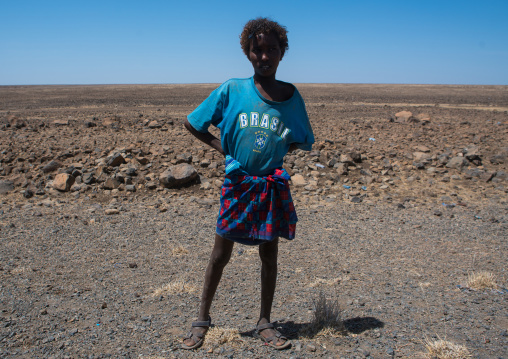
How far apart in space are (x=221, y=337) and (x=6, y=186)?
17.2 feet

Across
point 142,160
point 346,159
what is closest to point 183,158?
point 142,160

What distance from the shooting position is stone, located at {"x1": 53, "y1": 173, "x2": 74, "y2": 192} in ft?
20.6

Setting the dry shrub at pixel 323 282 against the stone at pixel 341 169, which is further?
the stone at pixel 341 169

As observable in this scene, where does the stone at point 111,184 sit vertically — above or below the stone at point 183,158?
below

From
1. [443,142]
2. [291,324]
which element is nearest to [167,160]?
[291,324]

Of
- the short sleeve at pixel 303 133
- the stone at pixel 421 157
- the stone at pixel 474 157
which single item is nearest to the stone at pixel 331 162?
the stone at pixel 421 157

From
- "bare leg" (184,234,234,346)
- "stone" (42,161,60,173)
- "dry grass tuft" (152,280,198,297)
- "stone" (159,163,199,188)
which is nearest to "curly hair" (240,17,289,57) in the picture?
"bare leg" (184,234,234,346)

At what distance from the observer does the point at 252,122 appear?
2.30m

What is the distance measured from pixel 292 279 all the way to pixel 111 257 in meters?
1.76

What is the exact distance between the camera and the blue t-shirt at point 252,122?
7.59 feet

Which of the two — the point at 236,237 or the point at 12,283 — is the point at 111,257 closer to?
the point at 12,283

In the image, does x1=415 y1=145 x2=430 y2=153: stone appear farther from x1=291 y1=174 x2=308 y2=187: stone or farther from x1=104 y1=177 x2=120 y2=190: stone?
x1=104 y1=177 x2=120 y2=190: stone

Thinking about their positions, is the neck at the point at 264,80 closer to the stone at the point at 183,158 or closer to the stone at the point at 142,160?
the stone at the point at 183,158

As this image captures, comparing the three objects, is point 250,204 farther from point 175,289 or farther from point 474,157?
point 474,157
